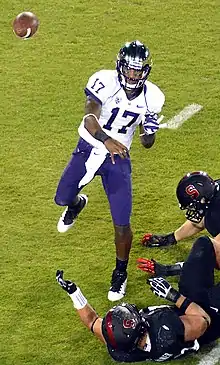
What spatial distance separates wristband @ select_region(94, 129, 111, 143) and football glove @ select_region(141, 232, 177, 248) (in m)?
1.20

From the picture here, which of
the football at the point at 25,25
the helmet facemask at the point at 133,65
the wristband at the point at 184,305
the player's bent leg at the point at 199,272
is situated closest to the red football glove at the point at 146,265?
the player's bent leg at the point at 199,272

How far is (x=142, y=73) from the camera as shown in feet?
22.3

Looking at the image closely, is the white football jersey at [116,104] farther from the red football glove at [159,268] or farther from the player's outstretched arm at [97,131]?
the red football glove at [159,268]

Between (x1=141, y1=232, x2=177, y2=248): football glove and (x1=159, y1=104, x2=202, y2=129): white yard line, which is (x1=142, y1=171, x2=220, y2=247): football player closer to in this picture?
(x1=141, y1=232, x2=177, y2=248): football glove

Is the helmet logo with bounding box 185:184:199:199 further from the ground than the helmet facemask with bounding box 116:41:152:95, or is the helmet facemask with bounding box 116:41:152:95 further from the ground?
the helmet facemask with bounding box 116:41:152:95

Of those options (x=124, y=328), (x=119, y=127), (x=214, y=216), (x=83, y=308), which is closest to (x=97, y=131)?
(x=119, y=127)

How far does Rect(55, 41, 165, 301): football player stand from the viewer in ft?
22.3

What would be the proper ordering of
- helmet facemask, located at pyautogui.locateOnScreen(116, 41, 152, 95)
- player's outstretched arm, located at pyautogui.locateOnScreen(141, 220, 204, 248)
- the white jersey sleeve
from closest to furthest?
1. helmet facemask, located at pyautogui.locateOnScreen(116, 41, 152, 95)
2. the white jersey sleeve
3. player's outstretched arm, located at pyautogui.locateOnScreen(141, 220, 204, 248)

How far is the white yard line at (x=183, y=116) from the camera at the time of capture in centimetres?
914

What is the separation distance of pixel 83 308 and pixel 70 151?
8.66ft

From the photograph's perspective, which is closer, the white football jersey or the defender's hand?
the white football jersey

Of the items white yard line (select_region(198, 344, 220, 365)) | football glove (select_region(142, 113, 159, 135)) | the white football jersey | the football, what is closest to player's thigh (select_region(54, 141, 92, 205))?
the white football jersey

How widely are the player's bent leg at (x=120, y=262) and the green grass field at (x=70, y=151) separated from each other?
0.09 metres

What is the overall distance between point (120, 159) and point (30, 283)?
116 centimetres
